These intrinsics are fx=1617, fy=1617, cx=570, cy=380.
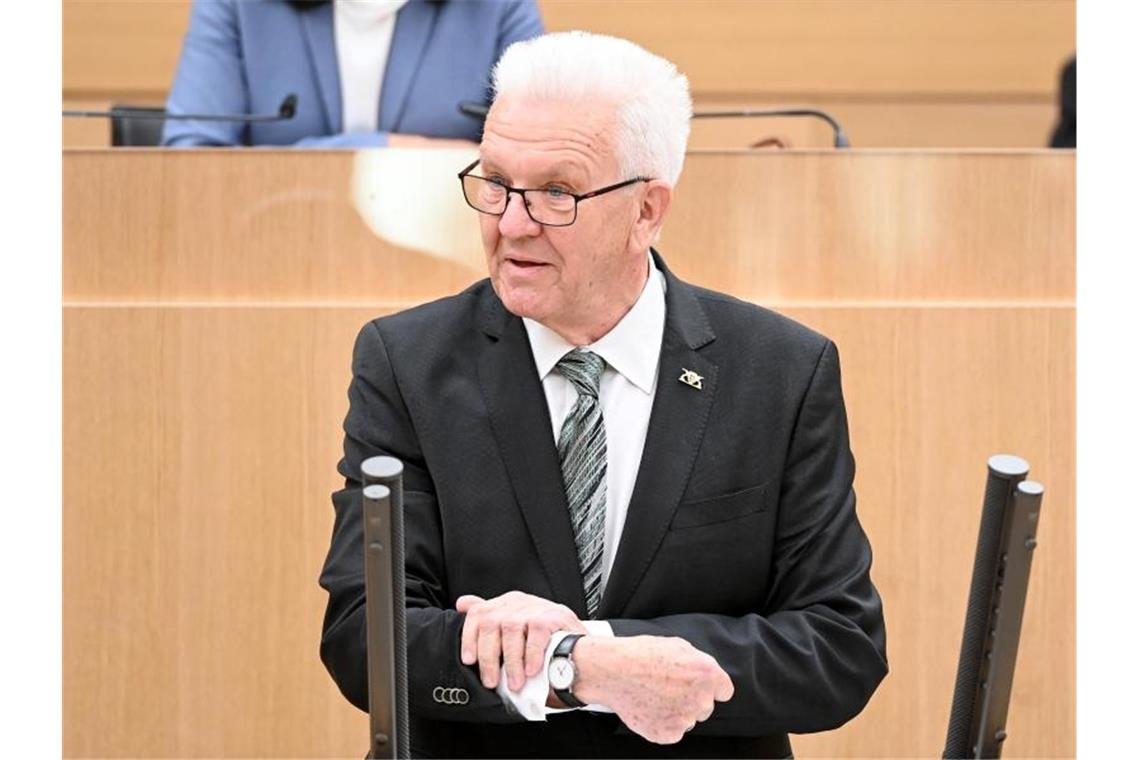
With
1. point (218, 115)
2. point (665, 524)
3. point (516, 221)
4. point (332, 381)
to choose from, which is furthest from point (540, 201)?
point (218, 115)

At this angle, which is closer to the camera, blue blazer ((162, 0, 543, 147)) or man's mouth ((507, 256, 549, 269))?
man's mouth ((507, 256, 549, 269))

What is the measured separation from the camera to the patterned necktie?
176 cm

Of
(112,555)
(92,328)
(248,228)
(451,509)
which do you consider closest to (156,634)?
(112,555)

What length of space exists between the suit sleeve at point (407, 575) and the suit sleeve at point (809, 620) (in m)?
0.18

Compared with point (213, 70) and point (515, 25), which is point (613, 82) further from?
point (213, 70)

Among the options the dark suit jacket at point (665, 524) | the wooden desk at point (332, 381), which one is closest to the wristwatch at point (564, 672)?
the dark suit jacket at point (665, 524)

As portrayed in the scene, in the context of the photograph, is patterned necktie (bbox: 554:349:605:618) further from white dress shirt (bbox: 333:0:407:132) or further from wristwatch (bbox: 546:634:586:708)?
white dress shirt (bbox: 333:0:407:132)

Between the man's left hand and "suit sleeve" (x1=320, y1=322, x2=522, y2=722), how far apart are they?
3 centimetres

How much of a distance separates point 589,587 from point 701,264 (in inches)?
36.3

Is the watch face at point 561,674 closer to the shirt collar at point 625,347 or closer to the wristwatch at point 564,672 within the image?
the wristwatch at point 564,672

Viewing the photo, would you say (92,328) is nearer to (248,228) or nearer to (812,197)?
(248,228)

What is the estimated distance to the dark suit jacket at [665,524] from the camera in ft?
5.60

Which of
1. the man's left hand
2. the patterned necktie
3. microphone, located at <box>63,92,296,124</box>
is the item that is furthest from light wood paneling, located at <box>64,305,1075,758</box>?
the man's left hand

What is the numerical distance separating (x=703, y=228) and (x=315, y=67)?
786 mm
